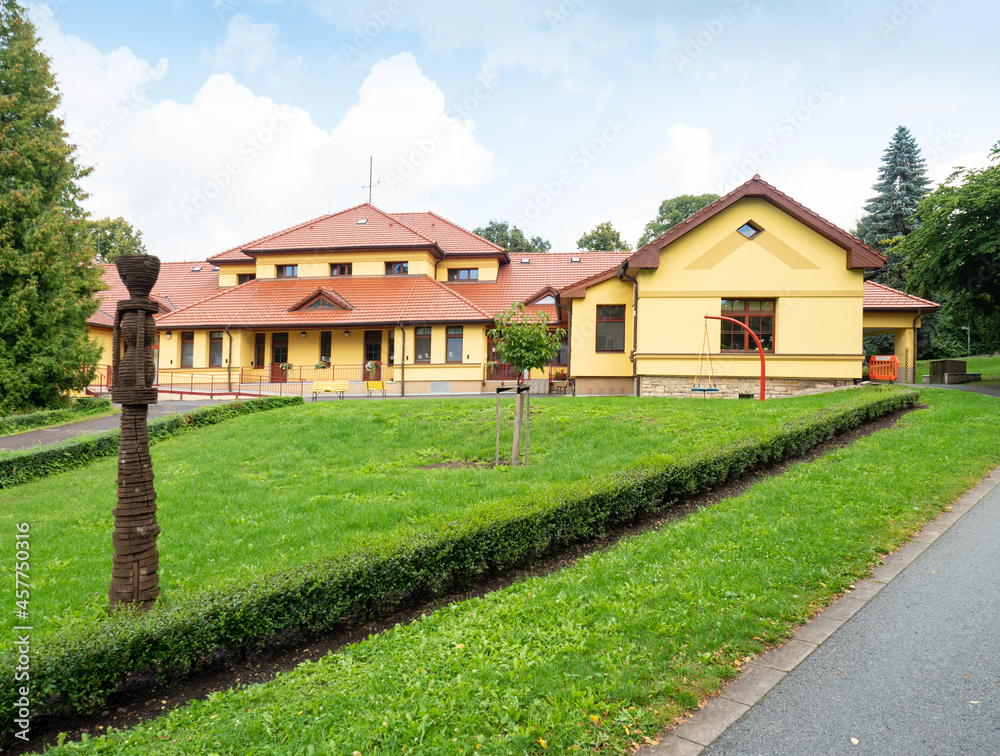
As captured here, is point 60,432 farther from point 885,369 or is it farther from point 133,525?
point 885,369

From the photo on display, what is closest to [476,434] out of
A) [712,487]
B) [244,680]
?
[712,487]

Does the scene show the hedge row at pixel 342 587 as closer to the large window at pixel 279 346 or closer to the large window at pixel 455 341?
the large window at pixel 455 341

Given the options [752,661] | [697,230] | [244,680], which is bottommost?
[244,680]

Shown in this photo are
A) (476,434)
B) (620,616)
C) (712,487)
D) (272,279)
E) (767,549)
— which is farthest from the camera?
(272,279)

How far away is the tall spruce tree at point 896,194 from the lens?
3753 centimetres

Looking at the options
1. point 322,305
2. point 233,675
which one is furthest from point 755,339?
point 322,305

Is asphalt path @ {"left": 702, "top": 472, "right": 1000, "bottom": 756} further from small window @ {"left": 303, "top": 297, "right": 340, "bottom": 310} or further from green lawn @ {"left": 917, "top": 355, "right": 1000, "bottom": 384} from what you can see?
small window @ {"left": 303, "top": 297, "right": 340, "bottom": 310}

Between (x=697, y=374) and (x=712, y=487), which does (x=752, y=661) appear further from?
(x=697, y=374)

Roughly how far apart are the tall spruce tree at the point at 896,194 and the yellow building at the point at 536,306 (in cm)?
1626

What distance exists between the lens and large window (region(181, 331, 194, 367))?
3050 cm

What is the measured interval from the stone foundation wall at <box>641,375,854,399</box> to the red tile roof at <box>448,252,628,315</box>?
43.9ft

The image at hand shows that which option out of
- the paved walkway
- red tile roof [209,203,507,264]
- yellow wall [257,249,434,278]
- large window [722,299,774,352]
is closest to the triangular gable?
yellow wall [257,249,434,278]

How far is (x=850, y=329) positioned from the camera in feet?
64.9

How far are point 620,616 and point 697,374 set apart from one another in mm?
16831
